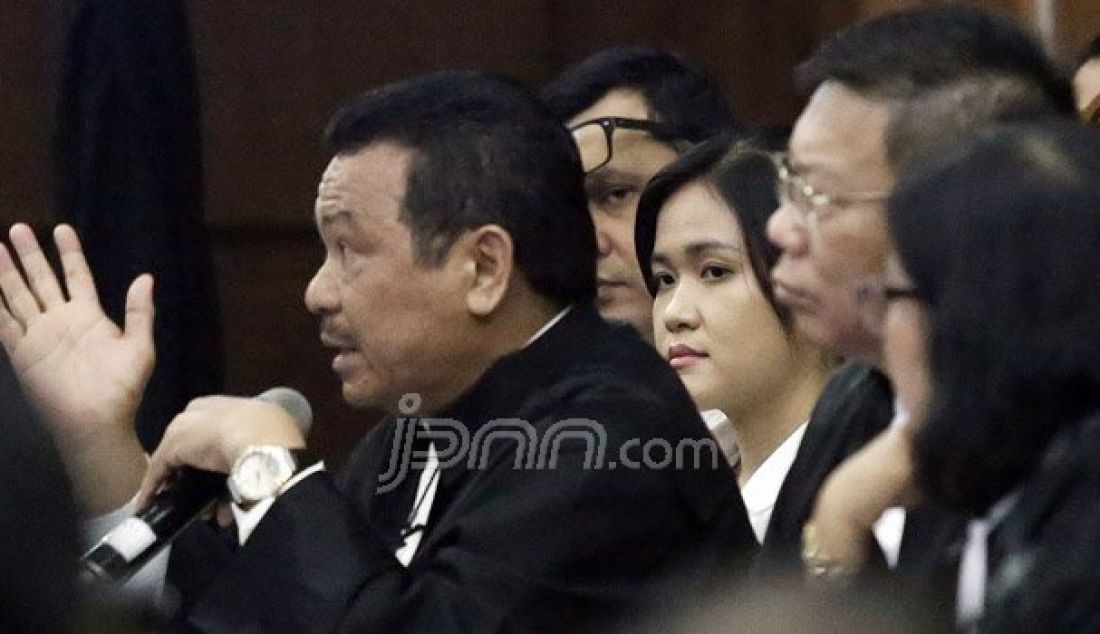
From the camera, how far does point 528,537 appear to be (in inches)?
105

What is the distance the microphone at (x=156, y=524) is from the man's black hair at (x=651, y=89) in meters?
1.03

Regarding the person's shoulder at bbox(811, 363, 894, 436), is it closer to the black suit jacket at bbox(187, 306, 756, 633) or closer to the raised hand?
the black suit jacket at bbox(187, 306, 756, 633)

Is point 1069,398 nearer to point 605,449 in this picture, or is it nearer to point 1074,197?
point 1074,197

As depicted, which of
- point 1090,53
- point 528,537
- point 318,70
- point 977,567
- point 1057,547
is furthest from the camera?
point 318,70

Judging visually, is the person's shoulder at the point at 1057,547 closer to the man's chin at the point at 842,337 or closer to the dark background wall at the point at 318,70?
the man's chin at the point at 842,337

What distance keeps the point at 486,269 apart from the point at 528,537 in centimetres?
37

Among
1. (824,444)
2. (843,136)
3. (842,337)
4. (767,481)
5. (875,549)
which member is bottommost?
(767,481)

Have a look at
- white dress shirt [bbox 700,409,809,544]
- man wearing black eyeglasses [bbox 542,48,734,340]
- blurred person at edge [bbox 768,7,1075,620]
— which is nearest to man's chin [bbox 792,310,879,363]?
blurred person at edge [bbox 768,7,1075,620]

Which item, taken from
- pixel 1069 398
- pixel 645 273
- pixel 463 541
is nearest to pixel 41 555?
pixel 1069 398

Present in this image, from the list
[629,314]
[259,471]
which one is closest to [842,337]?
[259,471]

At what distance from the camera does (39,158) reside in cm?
487

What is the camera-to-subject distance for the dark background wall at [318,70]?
511cm

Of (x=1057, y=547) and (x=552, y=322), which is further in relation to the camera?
(x=552, y=322)

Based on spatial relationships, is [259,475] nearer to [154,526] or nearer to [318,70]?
[154,526]
